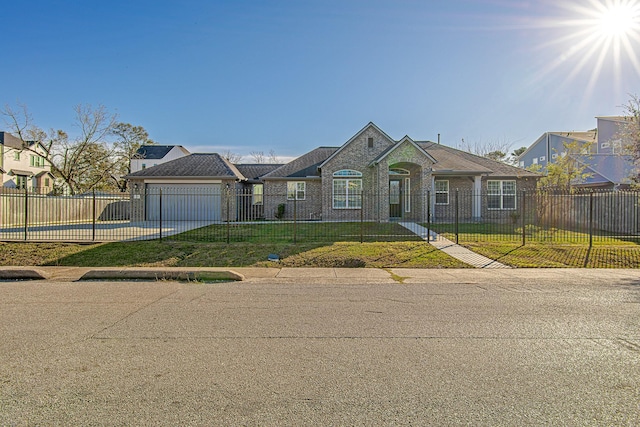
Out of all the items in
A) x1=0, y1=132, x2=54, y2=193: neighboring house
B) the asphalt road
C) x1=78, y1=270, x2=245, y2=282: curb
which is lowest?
the asphalt road

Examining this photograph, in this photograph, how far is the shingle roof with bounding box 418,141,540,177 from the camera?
887 inches

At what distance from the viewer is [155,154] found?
188 ft

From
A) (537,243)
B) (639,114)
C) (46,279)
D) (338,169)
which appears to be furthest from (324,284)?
(639,114)

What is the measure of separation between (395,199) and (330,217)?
4331 millimetres

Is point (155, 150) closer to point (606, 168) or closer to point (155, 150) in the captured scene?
point (155, 150)

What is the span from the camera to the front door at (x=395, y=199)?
954 inches

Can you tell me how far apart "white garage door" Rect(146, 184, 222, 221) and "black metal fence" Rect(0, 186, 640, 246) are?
0.22 feet

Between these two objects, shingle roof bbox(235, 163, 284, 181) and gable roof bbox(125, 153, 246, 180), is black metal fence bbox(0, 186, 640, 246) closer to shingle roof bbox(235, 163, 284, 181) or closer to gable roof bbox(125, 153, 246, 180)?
gable roof bbox(125, 153, 246, 180)

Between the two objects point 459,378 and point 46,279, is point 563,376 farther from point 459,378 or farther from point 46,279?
point 46,279

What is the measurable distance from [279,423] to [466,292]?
240 inches

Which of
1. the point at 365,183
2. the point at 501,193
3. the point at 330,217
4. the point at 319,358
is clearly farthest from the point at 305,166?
the point at 319,358

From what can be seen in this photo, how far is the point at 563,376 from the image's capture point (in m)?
3.87

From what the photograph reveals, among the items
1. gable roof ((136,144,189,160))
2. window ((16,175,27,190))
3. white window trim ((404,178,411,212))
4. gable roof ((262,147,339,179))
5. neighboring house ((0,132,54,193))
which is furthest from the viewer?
gable roof ((136,144,189,160))

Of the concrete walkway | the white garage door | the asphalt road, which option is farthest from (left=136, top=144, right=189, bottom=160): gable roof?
the asphalt road
